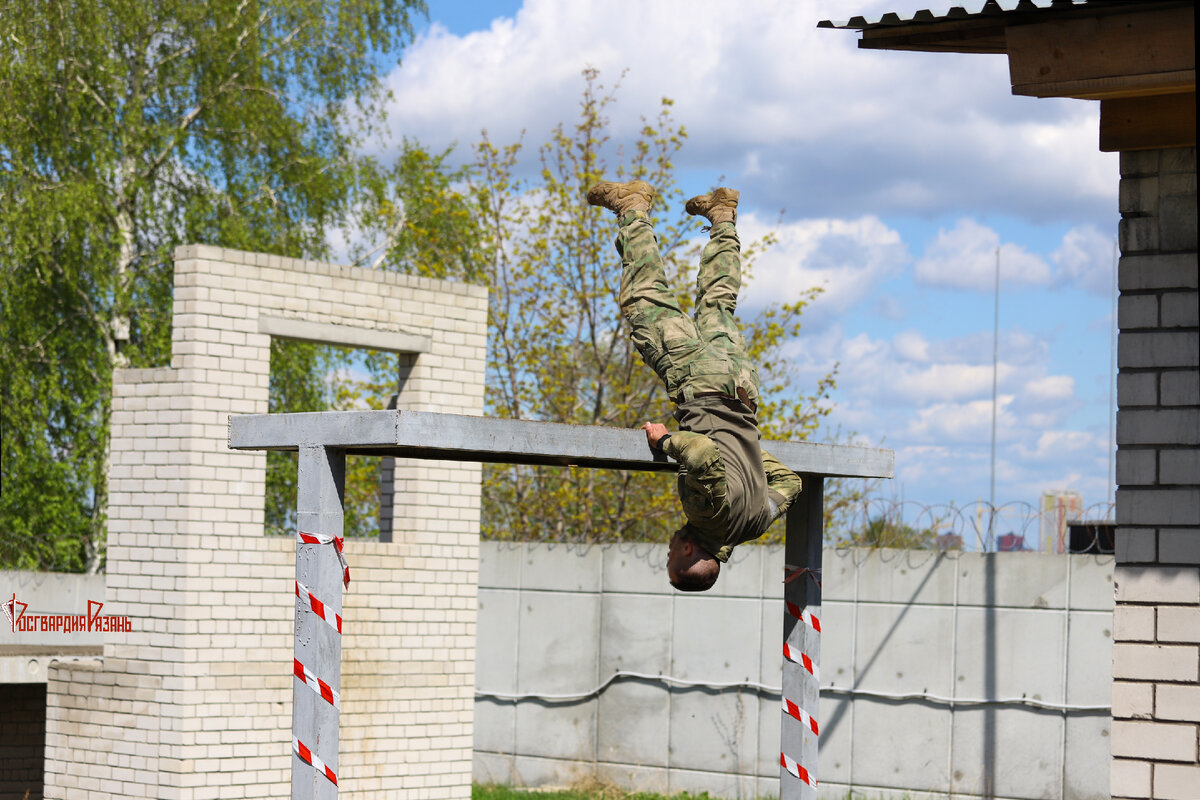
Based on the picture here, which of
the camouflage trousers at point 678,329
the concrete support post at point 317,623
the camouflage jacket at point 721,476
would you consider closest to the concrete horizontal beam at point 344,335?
the camouflage trousers at point 678,329

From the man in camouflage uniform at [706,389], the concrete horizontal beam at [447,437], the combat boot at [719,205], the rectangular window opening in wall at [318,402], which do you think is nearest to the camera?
the concrete horizontal beam at [447,437]

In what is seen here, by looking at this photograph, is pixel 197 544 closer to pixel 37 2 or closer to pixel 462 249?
pixel 462 249

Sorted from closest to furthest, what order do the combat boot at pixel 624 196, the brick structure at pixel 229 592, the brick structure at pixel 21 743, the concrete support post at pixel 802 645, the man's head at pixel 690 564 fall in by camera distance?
the man's head at pixel 690 564, the combat boot at pixel 624 196, the concrete support post at pixel 802 645, the brick structure at pixel 229 592, the brick structure at pixel 21 743

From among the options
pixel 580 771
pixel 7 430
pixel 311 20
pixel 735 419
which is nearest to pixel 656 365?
pixel 735 419

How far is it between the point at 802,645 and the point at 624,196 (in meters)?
2.46

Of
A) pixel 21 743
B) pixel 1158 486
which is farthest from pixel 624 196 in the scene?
pixel 21 743

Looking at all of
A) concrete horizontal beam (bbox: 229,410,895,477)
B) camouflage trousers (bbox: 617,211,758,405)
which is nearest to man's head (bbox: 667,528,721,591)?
concrete horizontal beam (bbox: 229,410,895,477)

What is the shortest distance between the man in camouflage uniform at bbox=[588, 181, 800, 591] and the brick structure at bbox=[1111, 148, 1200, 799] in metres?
1.37

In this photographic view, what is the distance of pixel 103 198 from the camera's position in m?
20.3

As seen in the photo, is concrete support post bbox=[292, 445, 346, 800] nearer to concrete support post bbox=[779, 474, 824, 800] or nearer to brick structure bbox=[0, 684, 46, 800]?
concrete support post bbox=[779, 474, 824, 800]

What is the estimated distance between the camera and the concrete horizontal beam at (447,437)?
5195 millimetres

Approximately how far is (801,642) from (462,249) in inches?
542

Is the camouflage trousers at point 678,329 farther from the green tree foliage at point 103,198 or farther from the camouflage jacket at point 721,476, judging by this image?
the green tree foliage at point 103,198

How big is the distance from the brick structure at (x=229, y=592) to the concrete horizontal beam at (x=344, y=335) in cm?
1
